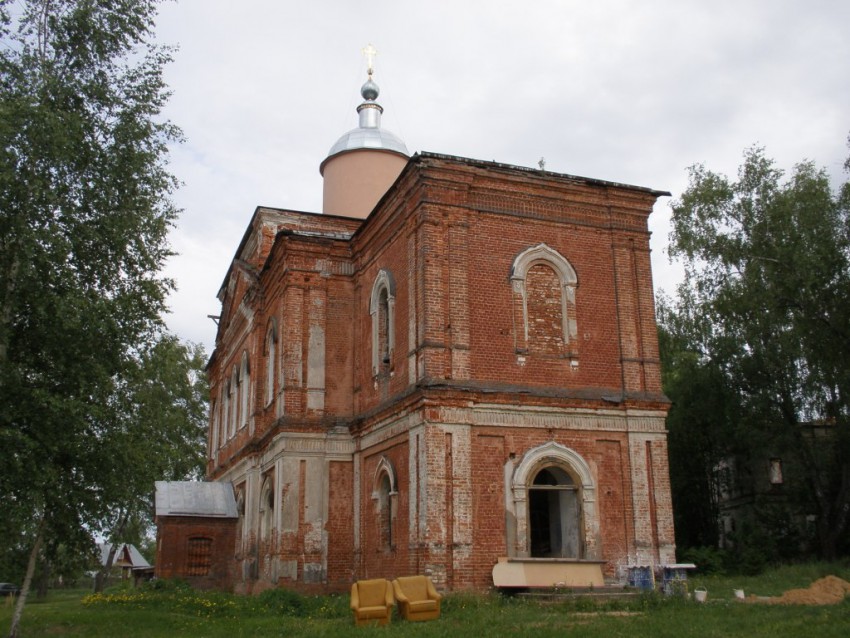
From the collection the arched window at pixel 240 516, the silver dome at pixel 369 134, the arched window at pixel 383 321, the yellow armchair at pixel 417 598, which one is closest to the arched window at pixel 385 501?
the arched window at pixel 383 321

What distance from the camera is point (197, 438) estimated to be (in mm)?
38625

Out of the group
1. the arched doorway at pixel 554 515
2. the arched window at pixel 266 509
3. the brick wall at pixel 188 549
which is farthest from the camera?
the brick wall at pixel 188 549

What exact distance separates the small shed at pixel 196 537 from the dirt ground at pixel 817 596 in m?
13.6

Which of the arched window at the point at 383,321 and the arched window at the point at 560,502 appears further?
the arched window at the point at 383,321

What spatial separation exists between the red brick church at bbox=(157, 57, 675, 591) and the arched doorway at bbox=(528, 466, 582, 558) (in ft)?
0.15

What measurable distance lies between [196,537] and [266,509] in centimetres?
353

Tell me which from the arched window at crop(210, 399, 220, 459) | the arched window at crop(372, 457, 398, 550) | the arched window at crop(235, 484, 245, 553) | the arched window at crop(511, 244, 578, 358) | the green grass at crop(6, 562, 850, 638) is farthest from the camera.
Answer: the arched window at crop(210, 399, 220, 459)

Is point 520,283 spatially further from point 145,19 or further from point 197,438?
point 197,438

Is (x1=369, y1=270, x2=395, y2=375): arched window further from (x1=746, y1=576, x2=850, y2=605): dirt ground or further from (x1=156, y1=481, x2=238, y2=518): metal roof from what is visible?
(x1=746, y1=576, x2=850, y2=605): dirt ground

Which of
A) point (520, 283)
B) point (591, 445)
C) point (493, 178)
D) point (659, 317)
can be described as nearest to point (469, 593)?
point (591, 445)

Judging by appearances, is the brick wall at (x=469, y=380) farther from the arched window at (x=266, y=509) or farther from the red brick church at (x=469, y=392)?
the arched window at (x=266, y=509)

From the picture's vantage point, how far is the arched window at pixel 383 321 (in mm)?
17172

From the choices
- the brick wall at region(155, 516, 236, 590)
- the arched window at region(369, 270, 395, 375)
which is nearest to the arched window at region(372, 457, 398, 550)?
the arched window at region(369, 270, 395, 375)

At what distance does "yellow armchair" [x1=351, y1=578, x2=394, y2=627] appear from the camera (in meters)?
12.3
